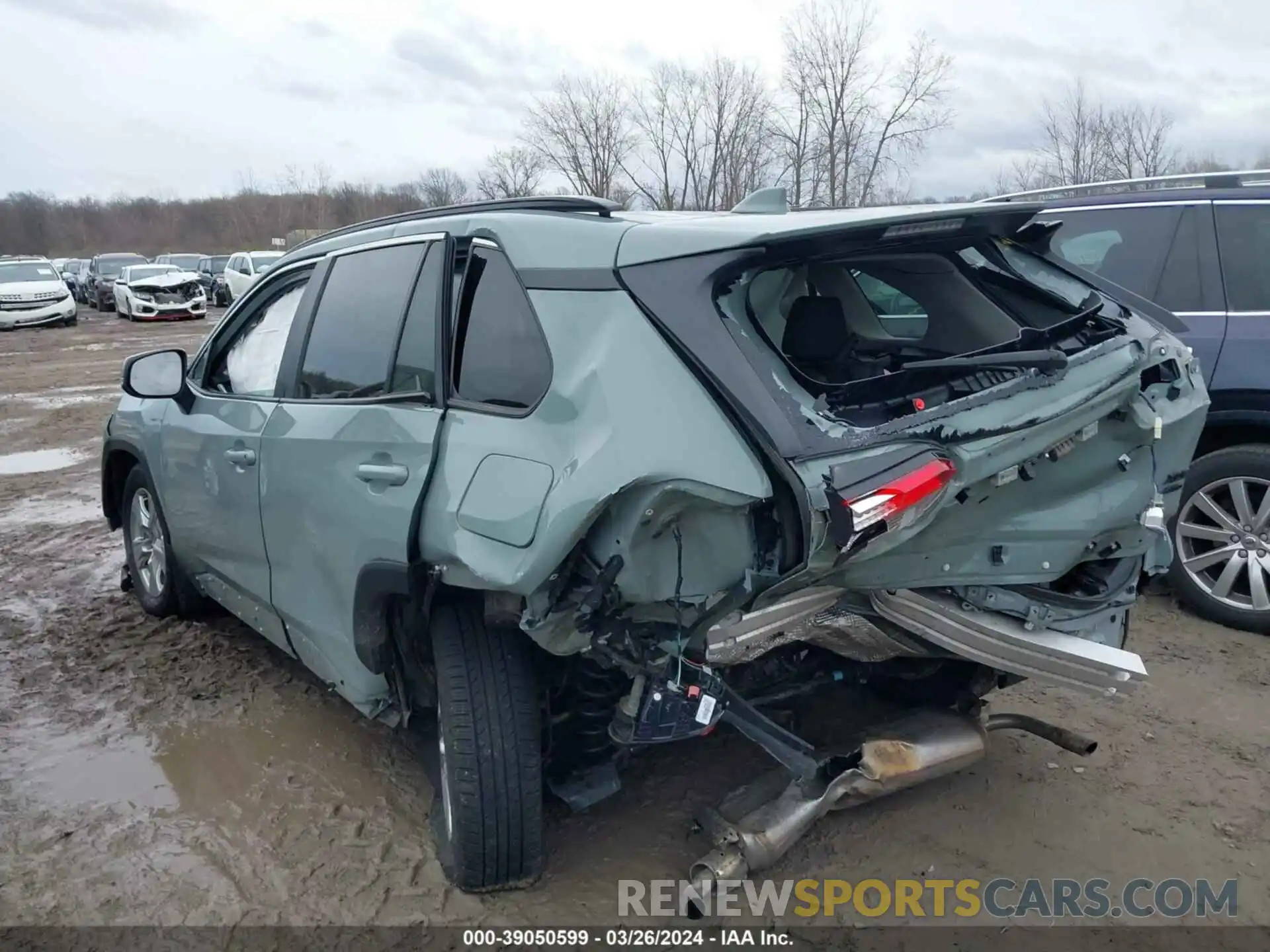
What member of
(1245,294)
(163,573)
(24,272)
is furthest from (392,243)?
(24,272)

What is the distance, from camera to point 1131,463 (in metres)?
2.91

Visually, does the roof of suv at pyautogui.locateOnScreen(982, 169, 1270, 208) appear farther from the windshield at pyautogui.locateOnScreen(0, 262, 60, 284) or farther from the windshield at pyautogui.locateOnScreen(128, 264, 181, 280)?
the windshield at pyautogui.locateOnScreen(128, 264, 181, 280)

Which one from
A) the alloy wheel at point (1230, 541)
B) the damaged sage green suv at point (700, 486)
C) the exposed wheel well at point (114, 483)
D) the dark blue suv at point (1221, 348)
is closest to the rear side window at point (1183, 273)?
the dark blue suv at point (1221, 348)

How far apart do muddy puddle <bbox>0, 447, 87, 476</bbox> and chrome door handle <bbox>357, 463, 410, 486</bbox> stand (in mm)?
7106

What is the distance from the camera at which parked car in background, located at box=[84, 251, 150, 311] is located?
30.4m

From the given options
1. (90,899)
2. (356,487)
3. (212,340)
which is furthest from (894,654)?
(212,340)

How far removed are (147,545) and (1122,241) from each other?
199 inches

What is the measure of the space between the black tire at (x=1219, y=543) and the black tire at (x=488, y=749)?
3082 millimetres

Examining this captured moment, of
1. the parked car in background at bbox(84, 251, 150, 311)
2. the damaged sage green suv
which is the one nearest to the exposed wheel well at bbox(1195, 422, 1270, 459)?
the damaged sage green suv

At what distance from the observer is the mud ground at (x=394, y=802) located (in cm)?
292

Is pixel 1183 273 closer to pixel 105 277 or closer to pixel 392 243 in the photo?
pixel 392 243

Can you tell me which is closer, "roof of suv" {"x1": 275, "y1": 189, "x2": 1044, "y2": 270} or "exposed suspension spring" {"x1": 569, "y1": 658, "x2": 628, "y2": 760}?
"roof of suv" {"x1": 275, "y1": 189, "x2": 1044, "y2": 270}

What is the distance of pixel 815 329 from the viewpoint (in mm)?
3139

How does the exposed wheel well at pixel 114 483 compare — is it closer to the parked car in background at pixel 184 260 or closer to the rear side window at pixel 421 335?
the rear side window at pixel 421 335
